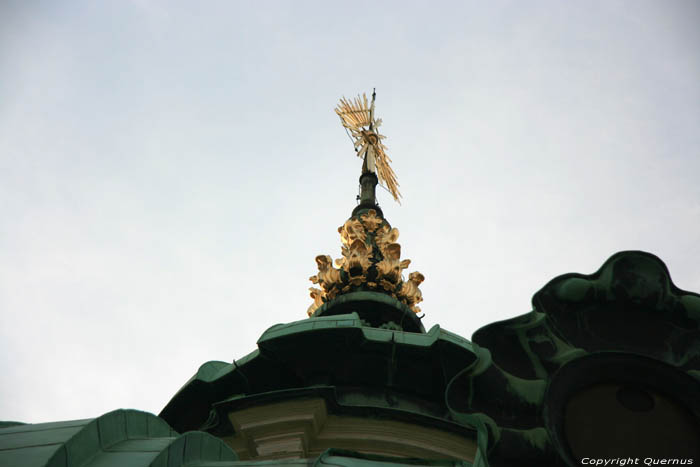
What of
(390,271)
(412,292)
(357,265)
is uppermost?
(357,265)

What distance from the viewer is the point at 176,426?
1552 centimetres

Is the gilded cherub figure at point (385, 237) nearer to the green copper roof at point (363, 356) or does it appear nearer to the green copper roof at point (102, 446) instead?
the green copper roof at point (363, 356)

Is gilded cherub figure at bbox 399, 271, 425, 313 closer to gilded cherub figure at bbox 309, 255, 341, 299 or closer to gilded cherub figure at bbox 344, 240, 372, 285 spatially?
gilded cherub figure at bbox 344, 240, 372, 285

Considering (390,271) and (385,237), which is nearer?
(390,271)

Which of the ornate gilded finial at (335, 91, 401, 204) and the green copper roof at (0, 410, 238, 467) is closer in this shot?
the green copper roof at (0, 410, 238, 467)

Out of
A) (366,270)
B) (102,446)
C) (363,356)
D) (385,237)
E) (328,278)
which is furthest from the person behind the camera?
(385,237)

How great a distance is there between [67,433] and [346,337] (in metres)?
7.05

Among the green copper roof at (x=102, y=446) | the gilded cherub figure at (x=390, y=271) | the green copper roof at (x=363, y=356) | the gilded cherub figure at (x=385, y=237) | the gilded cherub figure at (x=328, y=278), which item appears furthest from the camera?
the gilded cherub figure at (x=385, y=237)

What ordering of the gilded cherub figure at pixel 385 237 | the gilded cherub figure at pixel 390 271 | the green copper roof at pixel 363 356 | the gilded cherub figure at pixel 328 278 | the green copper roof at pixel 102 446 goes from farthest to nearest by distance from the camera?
the gilded cherub figure at pixel 385 237 < the gilded cherub figure at pixel 328 278 < the gilded cherub figure at pixel 390 271 < the green copper roof at pixel 363 356 < the green copper roof at pixel 102 446

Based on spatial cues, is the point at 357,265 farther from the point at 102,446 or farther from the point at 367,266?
the point at 102,446

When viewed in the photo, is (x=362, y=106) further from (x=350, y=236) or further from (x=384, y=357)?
(x=384, y=357)

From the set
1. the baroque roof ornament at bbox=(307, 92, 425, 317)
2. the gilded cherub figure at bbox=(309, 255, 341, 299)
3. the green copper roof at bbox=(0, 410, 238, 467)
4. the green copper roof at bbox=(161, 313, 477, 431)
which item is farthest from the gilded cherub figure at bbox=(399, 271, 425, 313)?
the green copper roof at bbox=(0, 410, 238, 467)

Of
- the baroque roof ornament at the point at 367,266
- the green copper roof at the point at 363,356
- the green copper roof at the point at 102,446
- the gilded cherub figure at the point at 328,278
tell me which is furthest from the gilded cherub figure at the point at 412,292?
the green copper roof at the point at 102,446

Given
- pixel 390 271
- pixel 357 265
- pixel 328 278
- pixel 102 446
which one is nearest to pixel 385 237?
pixel 390 271
